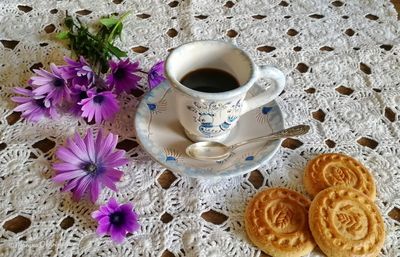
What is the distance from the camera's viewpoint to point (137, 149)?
0.67 m

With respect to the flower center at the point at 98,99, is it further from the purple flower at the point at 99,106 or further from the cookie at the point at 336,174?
the cookie at the point at 336,174

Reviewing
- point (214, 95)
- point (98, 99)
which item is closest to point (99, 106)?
point (98, 99)

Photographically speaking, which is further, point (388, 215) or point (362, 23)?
point (362, 23)

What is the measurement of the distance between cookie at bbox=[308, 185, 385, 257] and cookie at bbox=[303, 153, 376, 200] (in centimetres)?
2

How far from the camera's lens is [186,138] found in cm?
68

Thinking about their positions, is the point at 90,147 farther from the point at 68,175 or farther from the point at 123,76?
the point at 123,76

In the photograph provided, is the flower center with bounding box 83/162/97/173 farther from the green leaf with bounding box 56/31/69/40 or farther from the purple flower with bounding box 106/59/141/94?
the green leaf with bounding box 56/31/69/40

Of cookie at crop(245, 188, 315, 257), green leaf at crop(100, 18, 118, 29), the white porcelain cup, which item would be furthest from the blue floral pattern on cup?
green leaf at crop(100, 18, 118, 29)

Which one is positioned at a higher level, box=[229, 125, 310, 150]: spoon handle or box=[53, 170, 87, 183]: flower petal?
box=[229, 125, 310, 150]: spoon handle

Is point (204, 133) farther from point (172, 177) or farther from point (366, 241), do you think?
point (366, 241)

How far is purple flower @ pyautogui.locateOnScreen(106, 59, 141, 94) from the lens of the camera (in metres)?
0.73

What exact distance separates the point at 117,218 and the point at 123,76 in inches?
10.5

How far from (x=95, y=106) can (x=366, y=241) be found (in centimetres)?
45

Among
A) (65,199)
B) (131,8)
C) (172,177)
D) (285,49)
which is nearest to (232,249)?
(172,177)
